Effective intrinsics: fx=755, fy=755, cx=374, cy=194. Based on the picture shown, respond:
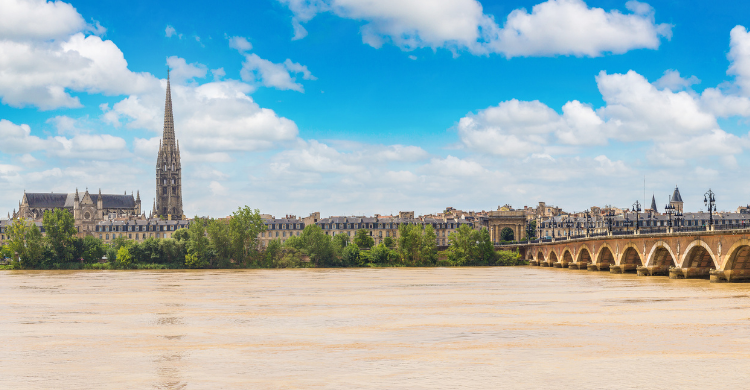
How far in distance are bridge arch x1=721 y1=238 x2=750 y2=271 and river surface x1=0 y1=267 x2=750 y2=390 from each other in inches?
212

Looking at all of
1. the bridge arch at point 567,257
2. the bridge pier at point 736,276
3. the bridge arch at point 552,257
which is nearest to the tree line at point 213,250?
the bridge arch at point 552,257

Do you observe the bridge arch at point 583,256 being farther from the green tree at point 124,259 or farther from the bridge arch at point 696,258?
the green tree at point 124,259

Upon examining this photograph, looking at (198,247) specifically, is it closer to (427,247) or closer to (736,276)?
(427,247)

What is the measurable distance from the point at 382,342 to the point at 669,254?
4944cm

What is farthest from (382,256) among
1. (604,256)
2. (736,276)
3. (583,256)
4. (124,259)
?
(736,276)

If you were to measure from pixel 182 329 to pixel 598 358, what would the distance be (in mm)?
16735

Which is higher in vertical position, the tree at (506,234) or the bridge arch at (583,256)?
the tree at (506,234)

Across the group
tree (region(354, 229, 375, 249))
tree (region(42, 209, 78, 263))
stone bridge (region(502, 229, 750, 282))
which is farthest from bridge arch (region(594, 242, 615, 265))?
tree (region(42, 209, 78, 263))

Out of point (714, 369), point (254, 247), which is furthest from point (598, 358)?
point (254, 247)

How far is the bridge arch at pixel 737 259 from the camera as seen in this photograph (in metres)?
52.8

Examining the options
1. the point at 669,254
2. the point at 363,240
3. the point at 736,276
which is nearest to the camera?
the point at 736,276

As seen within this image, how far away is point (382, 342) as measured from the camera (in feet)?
86.4

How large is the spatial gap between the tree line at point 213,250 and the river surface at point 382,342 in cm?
6123

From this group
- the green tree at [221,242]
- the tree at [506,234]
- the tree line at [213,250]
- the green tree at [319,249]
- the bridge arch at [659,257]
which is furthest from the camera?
the tree at [506,234]
